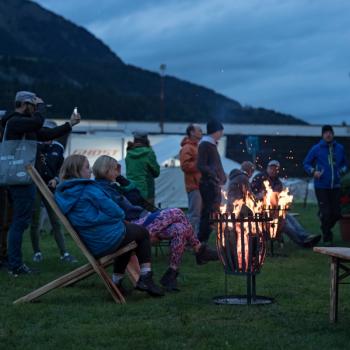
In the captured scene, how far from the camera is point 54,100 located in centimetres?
5194

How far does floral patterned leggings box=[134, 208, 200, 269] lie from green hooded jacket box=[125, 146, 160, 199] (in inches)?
118

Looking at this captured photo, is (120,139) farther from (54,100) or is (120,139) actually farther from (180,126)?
(54,100)

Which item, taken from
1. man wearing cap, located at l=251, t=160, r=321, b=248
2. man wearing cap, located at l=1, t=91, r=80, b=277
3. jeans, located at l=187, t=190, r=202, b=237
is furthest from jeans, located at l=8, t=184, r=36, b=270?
man wearing cap, located at l=251, t=160, r=321, b=248

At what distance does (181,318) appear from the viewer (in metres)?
5.41

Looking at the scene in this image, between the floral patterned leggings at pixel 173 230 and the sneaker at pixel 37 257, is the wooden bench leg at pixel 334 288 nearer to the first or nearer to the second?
the floral patterned leggings at pixel 173 230

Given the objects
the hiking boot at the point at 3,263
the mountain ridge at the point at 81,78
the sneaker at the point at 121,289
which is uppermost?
the mountain ridge at the point at 81,78

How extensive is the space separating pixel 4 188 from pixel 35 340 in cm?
337

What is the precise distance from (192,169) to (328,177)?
2.22m

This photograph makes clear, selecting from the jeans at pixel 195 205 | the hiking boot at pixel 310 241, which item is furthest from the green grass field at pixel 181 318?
the hiking boot at pixel 310 241

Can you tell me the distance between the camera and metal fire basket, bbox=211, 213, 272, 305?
5984 millimetres

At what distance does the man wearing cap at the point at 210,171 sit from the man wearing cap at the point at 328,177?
226 cm

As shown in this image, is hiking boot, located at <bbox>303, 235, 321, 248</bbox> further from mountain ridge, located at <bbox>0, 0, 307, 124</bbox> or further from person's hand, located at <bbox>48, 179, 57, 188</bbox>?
person's hand, located at <bbox>48, 179, 57, 188</bbox>

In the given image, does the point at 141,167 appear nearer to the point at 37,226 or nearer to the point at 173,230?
the point at 37,226

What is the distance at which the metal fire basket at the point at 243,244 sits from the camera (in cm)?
598
